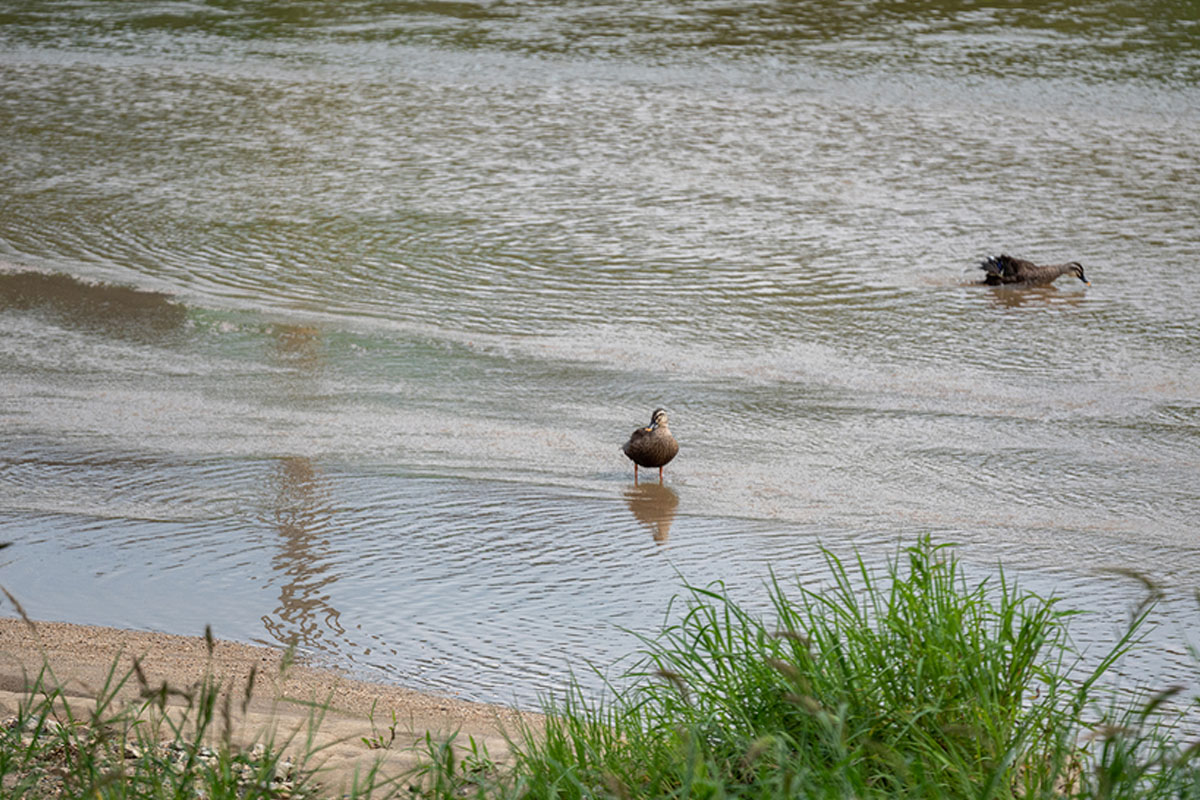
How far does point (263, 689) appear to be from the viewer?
5.51 meters

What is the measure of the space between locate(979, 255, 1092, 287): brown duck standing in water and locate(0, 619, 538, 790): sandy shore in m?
8.12

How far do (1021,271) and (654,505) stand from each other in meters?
5.68

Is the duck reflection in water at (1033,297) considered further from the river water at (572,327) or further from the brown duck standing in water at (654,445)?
the brown duck standing in water at (654,445)

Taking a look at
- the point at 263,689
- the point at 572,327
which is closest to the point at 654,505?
the point at 263,689

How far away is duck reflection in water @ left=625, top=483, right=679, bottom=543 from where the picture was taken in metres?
7.48

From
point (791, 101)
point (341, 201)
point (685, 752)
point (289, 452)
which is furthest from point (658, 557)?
point (791, 101)

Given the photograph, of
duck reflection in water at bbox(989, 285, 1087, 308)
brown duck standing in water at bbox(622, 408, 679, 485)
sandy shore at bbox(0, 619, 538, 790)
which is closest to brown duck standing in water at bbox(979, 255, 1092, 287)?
duck reflection in water at bbox(989, 285, 1087, 308)

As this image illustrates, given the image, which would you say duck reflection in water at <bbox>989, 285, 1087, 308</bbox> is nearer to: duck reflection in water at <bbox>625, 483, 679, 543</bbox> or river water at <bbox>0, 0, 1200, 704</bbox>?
river water at <bbox>0, 0, 1200, 704</bbox>

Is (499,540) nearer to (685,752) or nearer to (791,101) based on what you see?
(685,752)

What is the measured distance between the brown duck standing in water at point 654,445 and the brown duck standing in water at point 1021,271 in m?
5.37

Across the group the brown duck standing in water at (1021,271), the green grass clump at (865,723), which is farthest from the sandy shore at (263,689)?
the brown duck standing in water at (1021,271)

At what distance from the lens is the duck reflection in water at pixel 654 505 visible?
7.48 m

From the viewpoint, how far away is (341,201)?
15.1 m

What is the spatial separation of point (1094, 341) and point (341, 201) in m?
7.68
